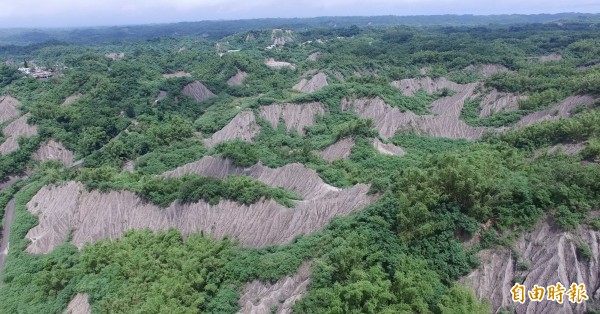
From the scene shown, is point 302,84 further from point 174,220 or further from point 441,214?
point 441,214

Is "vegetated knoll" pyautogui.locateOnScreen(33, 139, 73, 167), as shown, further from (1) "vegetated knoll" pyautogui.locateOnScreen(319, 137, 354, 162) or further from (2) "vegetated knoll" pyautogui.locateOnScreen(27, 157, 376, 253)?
(1) "vegetated knoll" pyautogui.locateOnScreen(319, 137, 354, 162)

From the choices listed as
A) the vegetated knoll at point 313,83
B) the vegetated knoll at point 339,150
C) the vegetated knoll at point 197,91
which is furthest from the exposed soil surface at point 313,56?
the vegetated knoll at point 339,150

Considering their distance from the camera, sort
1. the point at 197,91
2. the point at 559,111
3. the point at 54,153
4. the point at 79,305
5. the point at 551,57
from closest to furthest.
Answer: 1. the point at 79,305
2. the point at 559,111
3. the point at 54,153
4. the point at 197,91
5. the point at 551,57

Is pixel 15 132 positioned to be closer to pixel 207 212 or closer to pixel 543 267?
pixel 207 212

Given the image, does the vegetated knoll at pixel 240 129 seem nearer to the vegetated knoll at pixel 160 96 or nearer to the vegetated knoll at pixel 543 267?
the vegetated knoll at pixel 160 96

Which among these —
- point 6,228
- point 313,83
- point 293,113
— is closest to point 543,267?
point 293,113

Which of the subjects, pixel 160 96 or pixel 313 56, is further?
pixel 313 56

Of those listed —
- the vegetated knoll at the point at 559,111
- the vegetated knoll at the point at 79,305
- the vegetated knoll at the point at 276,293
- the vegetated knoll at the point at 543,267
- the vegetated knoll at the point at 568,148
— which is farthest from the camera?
the vegetated knoll at the point at 559,111
